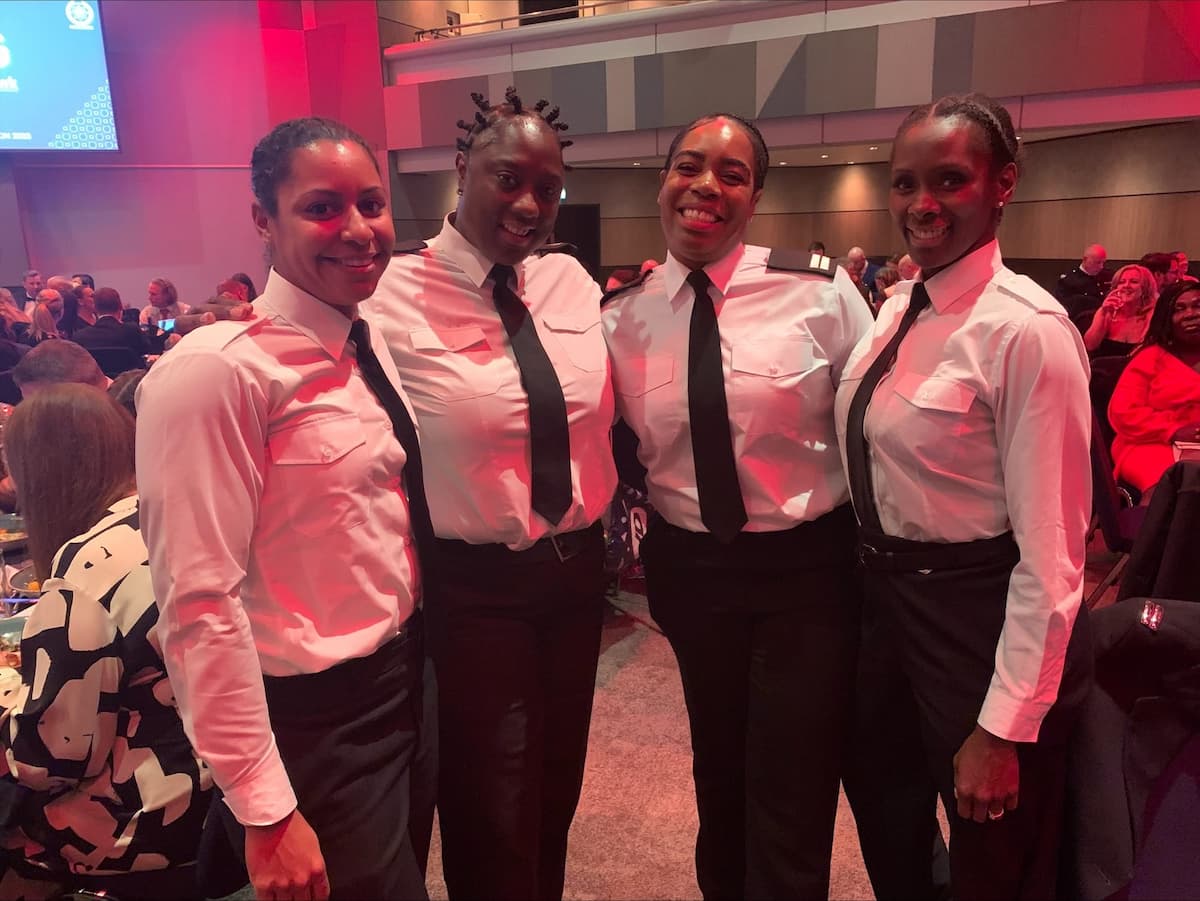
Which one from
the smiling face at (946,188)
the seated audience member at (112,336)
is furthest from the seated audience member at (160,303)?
the smiling face at (946,188)

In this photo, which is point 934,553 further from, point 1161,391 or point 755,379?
point 1161,391

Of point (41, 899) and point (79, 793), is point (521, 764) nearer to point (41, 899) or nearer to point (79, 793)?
point (79, 793)

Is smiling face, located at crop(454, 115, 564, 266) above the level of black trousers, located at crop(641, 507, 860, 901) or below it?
above

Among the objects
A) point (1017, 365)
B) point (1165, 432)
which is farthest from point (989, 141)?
point (1165, 432)

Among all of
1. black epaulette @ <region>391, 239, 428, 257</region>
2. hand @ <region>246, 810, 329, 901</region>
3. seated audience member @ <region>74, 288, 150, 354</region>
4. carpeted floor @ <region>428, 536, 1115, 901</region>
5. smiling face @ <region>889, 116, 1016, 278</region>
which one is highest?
smiling face @ <region>889, 116, 1016, 278</region>

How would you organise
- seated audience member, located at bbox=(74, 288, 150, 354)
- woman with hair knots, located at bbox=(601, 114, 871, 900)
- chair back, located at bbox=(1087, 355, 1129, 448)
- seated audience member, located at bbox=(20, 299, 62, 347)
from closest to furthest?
woman with hair knots, located at bbox=(601, 114, 871, 900) < chair back, located at bbox=(1087, 355, 1129, 448) < seated audience member, located at bbox=(74, 288, 150, 354) < seated audience member, located at bbox=(20, 299, 62, 347)

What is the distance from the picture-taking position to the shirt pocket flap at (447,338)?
1619mm

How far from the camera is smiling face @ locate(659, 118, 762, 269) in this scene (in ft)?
5.48

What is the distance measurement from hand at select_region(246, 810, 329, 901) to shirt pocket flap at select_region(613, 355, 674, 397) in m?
1.00

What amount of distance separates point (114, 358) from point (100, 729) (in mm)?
4895

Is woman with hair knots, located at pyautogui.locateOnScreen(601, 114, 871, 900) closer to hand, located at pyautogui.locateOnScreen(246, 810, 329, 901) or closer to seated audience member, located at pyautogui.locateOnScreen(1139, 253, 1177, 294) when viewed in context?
hand, located at pyautogui.locateOnScreen(246, 810, 329, 901)

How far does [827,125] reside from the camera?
823 cm

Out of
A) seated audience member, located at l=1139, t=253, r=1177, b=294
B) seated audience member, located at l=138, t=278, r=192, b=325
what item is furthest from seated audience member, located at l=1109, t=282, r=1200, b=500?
seated audience member, located at l=138, t=278, r=192, b=325

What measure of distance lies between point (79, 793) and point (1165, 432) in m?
4.34
